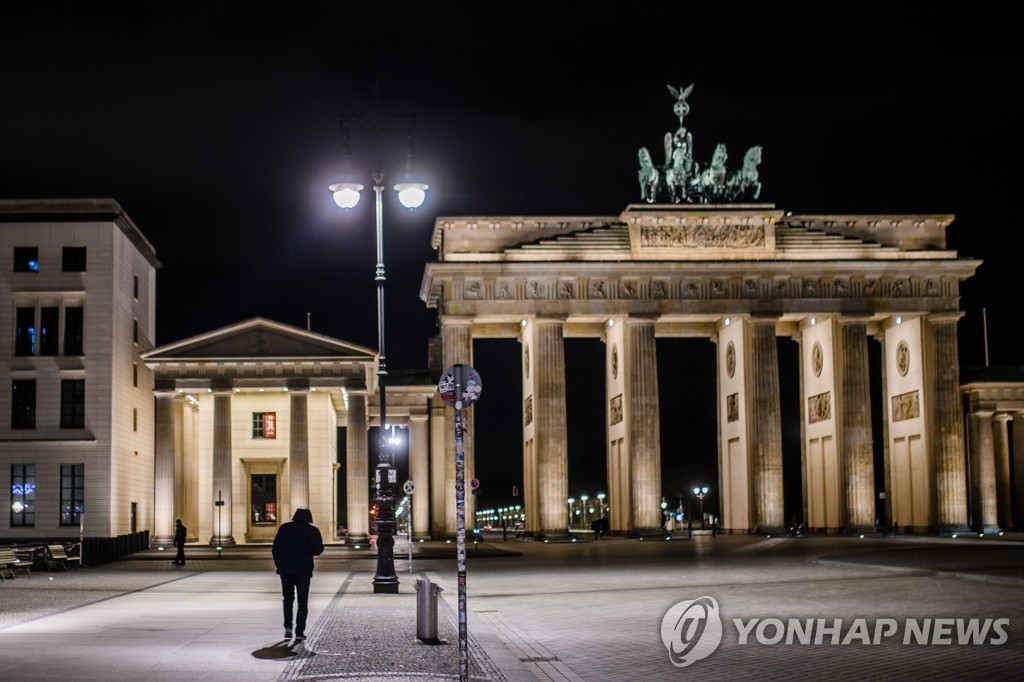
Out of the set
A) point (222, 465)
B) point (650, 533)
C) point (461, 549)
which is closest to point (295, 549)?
point (461, 549)

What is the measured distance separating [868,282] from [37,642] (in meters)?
61.9

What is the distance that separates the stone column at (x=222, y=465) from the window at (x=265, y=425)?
5515 millimetres

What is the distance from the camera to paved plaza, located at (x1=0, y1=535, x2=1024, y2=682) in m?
16.7

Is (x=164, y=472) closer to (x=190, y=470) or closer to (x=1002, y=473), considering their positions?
(x=190, y=470)

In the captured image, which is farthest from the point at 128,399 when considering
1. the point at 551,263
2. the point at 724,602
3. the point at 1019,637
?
the point at 1019,637

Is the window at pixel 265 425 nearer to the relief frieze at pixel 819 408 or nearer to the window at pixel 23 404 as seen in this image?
the window at pixel 23 404

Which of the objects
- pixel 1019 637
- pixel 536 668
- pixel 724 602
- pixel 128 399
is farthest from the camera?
pixel 128 399

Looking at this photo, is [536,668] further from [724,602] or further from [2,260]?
[2,260]

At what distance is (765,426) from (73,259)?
3801cm

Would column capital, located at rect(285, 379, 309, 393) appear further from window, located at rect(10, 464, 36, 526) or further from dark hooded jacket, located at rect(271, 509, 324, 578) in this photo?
dark hooded jacket, located at rect(271, 509, 324, 578)

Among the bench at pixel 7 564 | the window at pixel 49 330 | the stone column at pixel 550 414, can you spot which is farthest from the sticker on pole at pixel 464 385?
the stone column at pixel 550 414

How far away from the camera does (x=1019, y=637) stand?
18.6 metres

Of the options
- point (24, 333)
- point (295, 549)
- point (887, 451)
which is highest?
point (24, 333)

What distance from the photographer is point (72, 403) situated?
54625 mm
